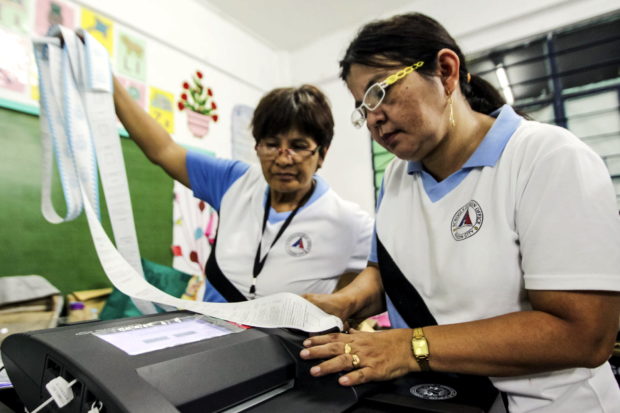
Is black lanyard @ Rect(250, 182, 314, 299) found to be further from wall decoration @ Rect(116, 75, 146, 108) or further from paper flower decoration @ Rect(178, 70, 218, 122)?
paper flower decoration @ Rect(178, 70, 218, 122)

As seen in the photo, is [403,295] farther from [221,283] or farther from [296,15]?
[296,15]

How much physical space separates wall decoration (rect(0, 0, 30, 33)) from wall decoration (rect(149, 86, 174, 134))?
1.95 feet

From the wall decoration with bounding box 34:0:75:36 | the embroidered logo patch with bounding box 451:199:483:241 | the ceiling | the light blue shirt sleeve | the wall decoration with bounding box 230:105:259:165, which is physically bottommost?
the embroidered logo patch with bounding box 451:199:483:241

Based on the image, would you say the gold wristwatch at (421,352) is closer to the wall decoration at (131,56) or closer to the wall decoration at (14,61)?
the wall decoration at (14,61)

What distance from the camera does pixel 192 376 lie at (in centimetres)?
50

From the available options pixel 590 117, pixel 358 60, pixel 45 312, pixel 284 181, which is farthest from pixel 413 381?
pixel 590 117

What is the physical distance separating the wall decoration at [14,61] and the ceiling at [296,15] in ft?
3.71

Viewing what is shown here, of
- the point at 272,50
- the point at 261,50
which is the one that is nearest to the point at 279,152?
the point at 261,50

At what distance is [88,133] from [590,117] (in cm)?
242

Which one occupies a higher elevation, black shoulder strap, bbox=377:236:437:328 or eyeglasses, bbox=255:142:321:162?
eyeglasses, bbox=255:142:321:162

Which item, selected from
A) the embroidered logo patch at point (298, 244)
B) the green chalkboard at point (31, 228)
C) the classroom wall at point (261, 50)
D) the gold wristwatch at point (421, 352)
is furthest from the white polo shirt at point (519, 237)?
the green chalkboard at point (31, 228)

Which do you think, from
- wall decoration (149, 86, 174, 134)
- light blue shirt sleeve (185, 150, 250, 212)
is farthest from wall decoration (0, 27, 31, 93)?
light blue shirt sleeve (185, 150, 250, 212)

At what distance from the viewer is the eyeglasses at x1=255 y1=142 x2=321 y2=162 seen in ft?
4.03

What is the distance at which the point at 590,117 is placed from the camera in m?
2.18
